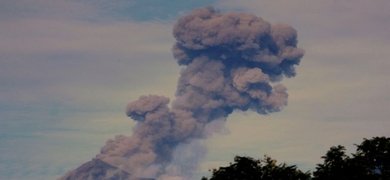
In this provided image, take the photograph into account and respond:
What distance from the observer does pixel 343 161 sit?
282 ft

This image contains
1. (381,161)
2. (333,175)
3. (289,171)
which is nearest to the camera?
(289,171)

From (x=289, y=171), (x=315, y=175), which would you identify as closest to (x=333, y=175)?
(x=315, y=175)

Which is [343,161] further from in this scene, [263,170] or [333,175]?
[263,170]

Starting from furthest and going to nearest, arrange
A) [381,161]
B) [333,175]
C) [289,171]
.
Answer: [381,161]
[333,175]
[289,171]

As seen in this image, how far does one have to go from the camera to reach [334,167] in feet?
281

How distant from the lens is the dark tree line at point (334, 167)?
78375 millimetres

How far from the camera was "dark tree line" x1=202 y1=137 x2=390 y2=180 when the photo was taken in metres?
78.4

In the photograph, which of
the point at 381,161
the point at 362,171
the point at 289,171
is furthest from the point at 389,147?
the point at 289,171

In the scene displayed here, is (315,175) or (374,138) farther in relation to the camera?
(374,138)

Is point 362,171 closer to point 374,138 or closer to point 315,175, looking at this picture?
point 315,175

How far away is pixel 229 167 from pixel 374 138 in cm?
2306

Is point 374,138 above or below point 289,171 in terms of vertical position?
above

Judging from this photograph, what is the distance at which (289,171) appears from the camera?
7831cm

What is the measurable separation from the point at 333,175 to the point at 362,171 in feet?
10.5
